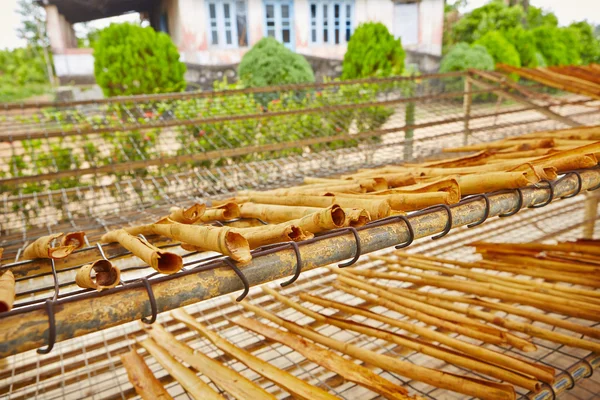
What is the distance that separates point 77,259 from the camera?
109 centimetres

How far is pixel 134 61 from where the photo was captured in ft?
19.9

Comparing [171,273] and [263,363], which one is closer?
[171,273]

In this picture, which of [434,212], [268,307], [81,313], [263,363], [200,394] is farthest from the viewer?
[268,307]

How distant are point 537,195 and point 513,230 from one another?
214 cm

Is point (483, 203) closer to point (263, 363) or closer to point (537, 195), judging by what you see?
point (537, 195)

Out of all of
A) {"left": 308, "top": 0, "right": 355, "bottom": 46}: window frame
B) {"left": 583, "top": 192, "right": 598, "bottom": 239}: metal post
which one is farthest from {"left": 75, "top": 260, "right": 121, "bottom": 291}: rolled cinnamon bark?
{"left": 308, "top": 0, "right": 355, "bottom": 46}: window frame

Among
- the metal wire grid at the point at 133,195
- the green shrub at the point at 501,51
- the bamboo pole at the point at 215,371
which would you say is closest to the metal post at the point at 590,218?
the metal wire grid at the point at 133,195

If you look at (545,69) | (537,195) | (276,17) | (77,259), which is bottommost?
(77,259)

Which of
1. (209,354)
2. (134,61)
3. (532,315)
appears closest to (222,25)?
(134,61)

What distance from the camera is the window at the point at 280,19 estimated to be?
10258 mm

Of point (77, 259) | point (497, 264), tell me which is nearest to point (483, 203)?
point (77, 259)

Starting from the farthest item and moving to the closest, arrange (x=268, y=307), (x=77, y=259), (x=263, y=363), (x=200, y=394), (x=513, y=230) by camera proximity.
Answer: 1. (x=513, y=230)
2. (x=268, y=307)
3. (x=263, y=363)
4. (x=200, y=394)
5. (x=77, y=259)

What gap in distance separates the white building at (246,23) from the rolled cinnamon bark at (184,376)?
9.14m

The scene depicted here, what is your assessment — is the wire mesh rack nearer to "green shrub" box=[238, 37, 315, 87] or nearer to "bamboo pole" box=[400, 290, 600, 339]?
"bamboo pole" box=[400, 290, 600, 339]
